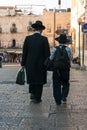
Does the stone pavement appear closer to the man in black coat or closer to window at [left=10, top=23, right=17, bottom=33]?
the man in black coat

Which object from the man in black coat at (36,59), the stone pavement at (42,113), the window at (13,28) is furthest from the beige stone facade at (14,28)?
the man in black coat at (36,59)

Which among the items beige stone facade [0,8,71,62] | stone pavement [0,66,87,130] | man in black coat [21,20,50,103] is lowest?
beige stone facade [0,8,71,62]

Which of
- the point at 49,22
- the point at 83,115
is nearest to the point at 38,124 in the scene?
the point at 83,115

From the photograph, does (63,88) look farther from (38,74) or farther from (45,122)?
(45,122)

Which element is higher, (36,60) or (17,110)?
(36,60)

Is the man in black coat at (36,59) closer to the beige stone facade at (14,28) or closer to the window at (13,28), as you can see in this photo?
the beige stone facade at (14,28)

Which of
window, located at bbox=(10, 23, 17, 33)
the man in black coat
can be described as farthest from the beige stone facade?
the man in black coat

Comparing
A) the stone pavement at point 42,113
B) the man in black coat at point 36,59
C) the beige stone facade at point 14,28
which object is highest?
the man in black coat at point 36,59

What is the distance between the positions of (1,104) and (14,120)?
274cm

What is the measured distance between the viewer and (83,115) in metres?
11.2

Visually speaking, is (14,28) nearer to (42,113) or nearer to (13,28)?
(13,28)

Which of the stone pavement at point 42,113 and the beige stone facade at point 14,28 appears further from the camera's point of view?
the beige stone facade at point 14,28

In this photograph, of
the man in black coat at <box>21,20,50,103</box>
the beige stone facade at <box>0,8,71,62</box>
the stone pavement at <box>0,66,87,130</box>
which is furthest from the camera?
the beige stone facade at <box>0,8,71,62</box>

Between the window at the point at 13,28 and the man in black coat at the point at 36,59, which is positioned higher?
the man in black coat at the point at 36,59
